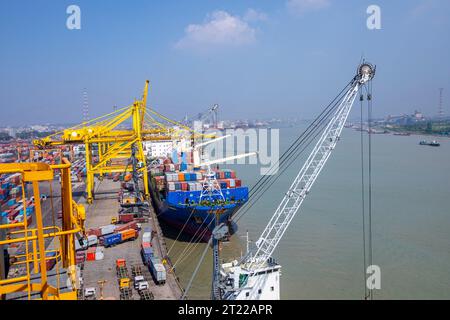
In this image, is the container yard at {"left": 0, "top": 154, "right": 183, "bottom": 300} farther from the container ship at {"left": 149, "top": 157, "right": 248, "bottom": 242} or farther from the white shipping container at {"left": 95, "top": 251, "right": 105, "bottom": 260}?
the container ship at {"left": 149, "top": 157, "right": 248, "bottom": 242}

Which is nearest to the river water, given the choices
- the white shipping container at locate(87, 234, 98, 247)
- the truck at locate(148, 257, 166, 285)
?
the truck at locate(148, 257, 166, 285)

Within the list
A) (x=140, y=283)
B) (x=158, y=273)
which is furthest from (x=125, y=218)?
(x=140, y=283)

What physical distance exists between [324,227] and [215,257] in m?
9.24

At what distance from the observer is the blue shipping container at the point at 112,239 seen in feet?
42.9

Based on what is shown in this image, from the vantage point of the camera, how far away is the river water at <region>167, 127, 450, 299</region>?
10.8 m

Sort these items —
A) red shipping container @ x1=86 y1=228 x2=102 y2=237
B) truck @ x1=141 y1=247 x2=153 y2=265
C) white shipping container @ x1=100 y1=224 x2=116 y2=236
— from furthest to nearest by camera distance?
1. white shipping container @ x1=100 y1=224 x2=116 y2=236
2. red shipping container @ x1=86 y1=228 x2=102 y2=237
3. truck @ x1=141 y1=247 x2=153 y2=265

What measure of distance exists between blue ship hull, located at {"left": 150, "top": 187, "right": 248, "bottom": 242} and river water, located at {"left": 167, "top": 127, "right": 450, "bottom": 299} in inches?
31.7

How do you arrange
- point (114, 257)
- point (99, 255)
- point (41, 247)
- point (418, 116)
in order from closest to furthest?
point (41, 247), point (99, 255), point (114, 257), point (418, 116)

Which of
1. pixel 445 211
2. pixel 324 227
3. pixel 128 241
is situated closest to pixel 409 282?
pixel 324 227

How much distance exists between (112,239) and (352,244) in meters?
9.31

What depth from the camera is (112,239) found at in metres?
13.2

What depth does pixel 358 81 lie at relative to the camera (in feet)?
36.2

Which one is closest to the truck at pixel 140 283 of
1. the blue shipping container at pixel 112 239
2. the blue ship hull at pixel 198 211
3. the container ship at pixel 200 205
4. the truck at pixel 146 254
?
the truck at pixel 146 254

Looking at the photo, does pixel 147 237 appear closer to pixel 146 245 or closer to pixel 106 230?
pixel 146 245
